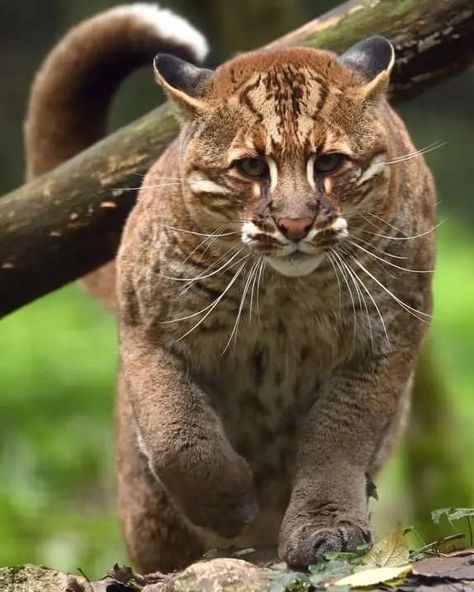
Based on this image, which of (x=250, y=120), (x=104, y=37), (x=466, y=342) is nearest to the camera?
(x=250, y=120)

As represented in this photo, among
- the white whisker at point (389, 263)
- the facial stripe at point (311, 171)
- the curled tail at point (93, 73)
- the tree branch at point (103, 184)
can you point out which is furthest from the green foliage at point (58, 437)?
the facial stripe at point (311, 171)

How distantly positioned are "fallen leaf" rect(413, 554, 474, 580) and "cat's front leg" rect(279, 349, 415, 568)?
0.60m

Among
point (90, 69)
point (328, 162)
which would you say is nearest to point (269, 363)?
point (328, 162)

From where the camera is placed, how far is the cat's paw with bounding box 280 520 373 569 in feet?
18.0

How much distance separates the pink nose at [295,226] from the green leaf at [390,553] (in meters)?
1.11

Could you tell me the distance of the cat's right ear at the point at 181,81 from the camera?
19.0 ft

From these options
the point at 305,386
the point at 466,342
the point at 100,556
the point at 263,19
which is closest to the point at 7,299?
the point at 305,386

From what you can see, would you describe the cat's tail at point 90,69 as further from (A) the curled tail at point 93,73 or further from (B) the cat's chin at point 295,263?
(B) the cat's chin at point 295,263

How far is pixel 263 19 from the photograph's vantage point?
31.7 ft

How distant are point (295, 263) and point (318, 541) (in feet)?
3.51

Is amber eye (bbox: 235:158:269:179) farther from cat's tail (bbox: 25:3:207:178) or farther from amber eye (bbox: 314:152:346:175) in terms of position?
cat's tail (bbox: 25:3:207:178)

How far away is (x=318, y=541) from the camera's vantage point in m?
5.51

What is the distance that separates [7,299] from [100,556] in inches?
104

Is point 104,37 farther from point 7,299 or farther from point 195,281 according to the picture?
point 195,281
